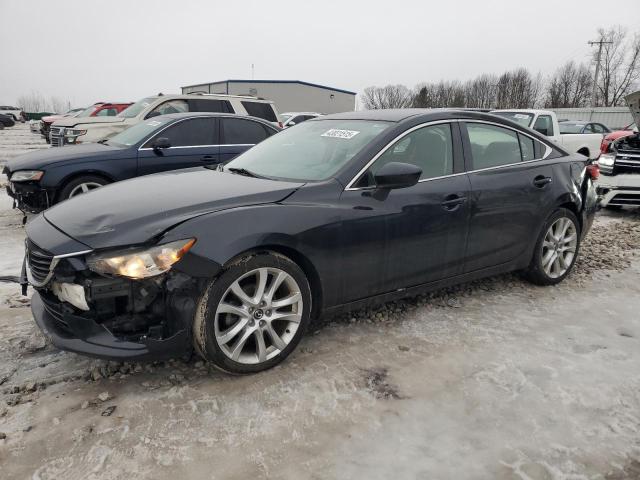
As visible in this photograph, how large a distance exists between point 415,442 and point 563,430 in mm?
785

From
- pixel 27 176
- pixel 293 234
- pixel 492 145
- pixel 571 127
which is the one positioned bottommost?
pixel 27 176

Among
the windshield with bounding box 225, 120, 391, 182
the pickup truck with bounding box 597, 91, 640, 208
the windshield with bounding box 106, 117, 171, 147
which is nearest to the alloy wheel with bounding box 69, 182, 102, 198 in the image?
the windshield with bounding box 106, 117, 171, 147

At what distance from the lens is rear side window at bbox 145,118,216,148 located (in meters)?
6.91

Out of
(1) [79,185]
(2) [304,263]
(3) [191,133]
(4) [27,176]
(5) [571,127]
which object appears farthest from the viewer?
(5) [571,127]

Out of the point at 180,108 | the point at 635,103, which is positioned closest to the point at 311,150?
the point at 635,103

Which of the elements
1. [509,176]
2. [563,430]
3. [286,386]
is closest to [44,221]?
[286,386]

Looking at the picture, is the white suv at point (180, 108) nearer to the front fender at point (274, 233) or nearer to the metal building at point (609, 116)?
the front fender at point (274, 233)

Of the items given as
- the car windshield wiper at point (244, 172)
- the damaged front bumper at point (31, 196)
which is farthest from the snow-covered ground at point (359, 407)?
the damaged front bumper at point (31, 196)

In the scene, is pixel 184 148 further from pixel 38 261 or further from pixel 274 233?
pixel 274 233

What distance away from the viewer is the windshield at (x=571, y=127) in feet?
44.4

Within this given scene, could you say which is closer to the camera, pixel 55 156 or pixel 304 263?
pixel 304 263

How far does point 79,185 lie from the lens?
6.23 meters

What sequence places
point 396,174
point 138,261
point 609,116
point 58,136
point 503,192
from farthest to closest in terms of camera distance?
point 609,116, point 58,136, point 503,192, point 396,174, point 138,261

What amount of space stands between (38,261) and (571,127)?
14.7 meters
